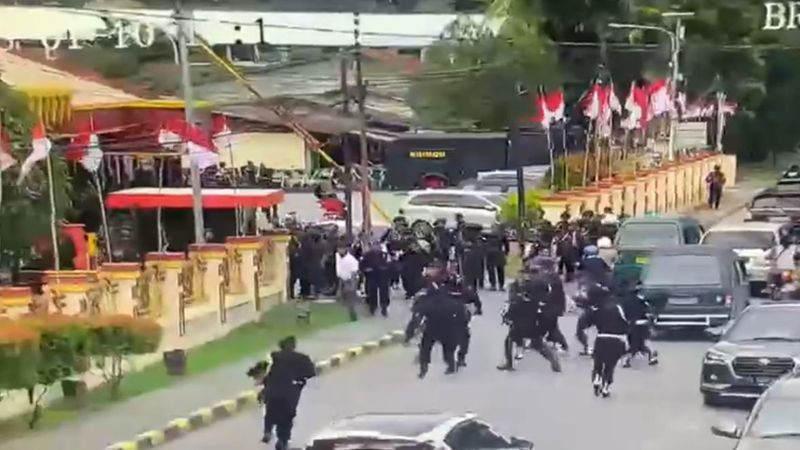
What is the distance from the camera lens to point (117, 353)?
22375 mm

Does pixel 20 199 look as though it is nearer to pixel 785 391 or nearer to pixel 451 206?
pixel 785 391

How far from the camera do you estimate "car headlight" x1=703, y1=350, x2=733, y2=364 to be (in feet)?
69.4

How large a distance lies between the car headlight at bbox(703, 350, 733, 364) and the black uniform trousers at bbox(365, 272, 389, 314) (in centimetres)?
1168

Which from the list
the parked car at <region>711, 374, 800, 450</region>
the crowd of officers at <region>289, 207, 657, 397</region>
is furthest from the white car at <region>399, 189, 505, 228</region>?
the parked car at <region>711, 374, 800, 450</region>

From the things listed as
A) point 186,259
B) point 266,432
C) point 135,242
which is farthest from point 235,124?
point 266,432

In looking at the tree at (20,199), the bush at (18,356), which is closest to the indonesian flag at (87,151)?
the tree at (20,199)

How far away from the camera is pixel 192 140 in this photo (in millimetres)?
31141

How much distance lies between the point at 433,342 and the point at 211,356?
419cm

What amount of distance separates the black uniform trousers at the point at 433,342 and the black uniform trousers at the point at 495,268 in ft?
39.8

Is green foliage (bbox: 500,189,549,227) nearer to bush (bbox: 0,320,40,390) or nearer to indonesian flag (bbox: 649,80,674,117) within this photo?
indonesian flag (bbox: 649,80,674,117)

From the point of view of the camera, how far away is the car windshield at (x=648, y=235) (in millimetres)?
36666

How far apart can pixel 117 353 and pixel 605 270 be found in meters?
8.93

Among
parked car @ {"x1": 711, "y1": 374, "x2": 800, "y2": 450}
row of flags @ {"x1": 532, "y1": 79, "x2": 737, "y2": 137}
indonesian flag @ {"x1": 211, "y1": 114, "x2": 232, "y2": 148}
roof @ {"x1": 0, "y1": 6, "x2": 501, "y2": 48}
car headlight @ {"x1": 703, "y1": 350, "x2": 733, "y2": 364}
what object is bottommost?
car headlight @ {"x1": 703, "y1": 350, "x2": 733, "y2": 364}

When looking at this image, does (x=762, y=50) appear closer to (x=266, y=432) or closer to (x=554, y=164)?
(x=554, y=164)
